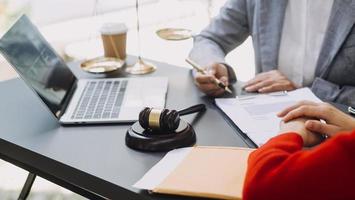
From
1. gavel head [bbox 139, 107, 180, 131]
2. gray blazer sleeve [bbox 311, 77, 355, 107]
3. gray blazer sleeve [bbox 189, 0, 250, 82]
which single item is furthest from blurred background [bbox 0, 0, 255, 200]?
gavel head [bbox 139, 107, 180, 131]

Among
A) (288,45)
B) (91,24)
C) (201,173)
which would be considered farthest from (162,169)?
(91,24)

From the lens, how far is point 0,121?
3.74 feet

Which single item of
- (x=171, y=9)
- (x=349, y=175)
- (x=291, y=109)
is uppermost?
(x=349, y=175)

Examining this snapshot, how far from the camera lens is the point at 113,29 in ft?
4.98

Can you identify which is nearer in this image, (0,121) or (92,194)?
(92,194)

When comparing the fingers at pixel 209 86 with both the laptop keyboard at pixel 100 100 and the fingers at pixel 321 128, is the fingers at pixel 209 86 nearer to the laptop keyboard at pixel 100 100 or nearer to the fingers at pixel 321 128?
the laptop keyboard at pixel 100 100

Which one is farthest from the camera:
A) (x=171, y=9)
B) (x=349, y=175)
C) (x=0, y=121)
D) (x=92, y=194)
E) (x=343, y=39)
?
(x=171, y=9)

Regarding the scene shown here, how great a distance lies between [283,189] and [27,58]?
2.52ft

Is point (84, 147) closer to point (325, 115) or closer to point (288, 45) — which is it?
point (325, 115)

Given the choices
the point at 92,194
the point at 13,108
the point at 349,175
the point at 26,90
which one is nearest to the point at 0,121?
the point at 13,108

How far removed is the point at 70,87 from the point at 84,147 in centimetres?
35

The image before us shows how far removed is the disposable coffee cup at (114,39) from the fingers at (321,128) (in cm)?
81

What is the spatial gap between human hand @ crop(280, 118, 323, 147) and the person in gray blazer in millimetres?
368

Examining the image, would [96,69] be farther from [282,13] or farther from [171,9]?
[171,9]
